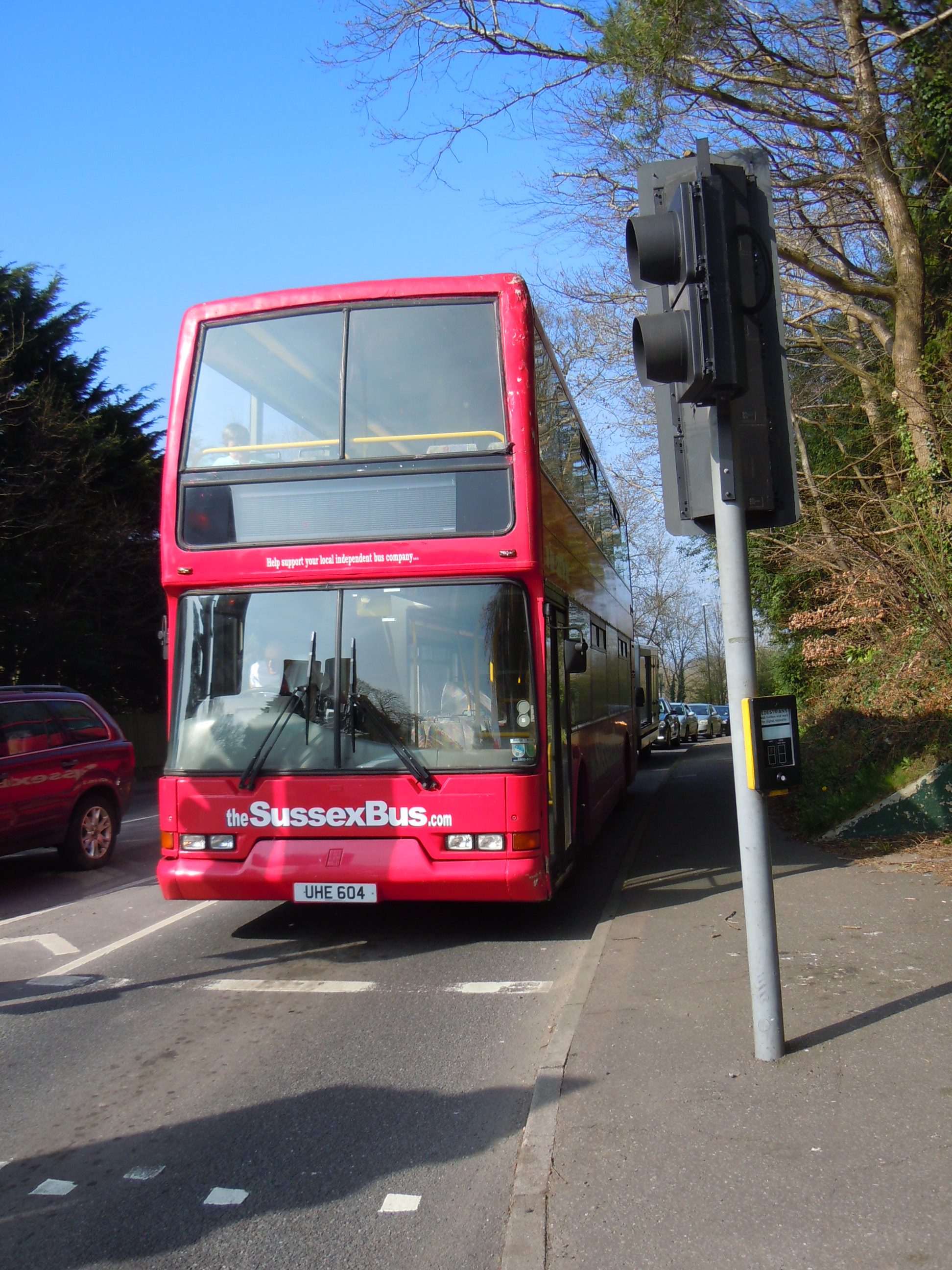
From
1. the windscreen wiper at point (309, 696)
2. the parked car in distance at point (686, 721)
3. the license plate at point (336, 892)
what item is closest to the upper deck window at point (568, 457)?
the windscreen wiper at point (309, 696)

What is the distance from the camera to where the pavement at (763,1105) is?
10.2 feet

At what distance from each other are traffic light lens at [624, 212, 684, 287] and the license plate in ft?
13.7

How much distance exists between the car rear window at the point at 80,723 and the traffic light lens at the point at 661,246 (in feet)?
28.0

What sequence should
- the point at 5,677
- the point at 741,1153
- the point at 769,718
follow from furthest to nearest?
the point at 5,677, the point at 769,718, the point at 741,1153

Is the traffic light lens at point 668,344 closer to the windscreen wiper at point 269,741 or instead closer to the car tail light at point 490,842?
the car tail light at point 490,842

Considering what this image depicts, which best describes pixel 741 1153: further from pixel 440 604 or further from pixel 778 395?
pixel 440 604

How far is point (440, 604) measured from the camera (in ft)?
22.7

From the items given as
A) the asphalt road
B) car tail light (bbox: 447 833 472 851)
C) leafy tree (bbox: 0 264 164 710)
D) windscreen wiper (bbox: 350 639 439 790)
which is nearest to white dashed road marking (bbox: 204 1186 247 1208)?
the asphalt road

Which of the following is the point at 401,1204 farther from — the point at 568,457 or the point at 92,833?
the point at 92,833

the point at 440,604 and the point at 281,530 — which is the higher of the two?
the point at 281,530

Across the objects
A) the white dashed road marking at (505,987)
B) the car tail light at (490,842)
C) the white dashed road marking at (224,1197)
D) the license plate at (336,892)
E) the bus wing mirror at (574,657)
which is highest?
the bus wing mirror at (574,657)

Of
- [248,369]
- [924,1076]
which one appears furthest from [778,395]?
[248,369]

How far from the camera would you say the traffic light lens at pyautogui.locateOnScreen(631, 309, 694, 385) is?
4.38 m

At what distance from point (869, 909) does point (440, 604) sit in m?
3.52
